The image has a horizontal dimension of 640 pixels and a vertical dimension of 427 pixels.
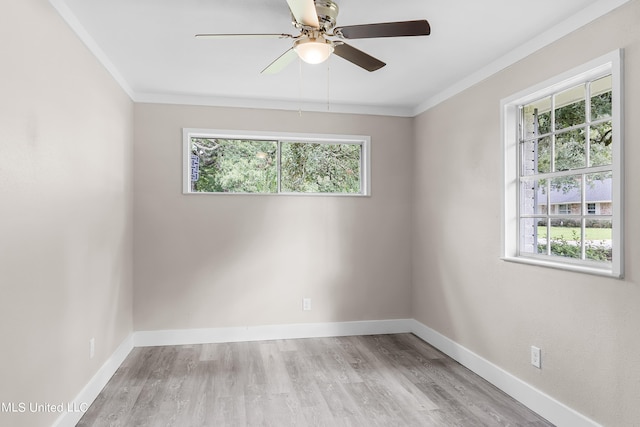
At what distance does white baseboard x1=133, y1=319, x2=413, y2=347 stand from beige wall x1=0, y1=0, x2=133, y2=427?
2.57 ft

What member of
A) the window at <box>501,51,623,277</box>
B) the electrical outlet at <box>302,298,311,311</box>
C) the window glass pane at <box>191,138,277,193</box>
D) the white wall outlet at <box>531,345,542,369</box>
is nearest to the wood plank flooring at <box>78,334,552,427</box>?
the white wall outlet at <box>531,345,542,369</box>

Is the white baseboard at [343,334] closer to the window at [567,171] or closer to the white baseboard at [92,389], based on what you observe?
the white baseboard at [92,389]

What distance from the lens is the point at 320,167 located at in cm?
459

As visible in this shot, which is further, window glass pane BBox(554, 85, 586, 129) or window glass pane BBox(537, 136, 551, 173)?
window glass pane BBox(537, 136, 551, 173)

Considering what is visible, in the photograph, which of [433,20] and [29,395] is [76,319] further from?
[433,20]

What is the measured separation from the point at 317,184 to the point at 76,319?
8.62 ft

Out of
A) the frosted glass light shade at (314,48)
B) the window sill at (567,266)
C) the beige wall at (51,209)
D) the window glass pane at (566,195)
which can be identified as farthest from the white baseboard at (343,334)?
the frosted glass light shade at (314,48)

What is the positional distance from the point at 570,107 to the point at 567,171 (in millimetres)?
399

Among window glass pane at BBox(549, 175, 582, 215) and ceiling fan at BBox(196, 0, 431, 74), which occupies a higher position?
ceiling fan at BBox(196, 0, 431, 74)

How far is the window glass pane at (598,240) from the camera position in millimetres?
2396

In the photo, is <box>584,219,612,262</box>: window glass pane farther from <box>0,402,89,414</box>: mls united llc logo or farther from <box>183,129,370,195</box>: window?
<box>0,402,89,414</box>: mls united llc logo

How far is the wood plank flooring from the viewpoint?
8.73 feet

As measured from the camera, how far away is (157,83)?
377cm

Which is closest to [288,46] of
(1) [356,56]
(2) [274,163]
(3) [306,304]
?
(1) [356,56]
